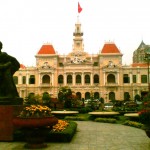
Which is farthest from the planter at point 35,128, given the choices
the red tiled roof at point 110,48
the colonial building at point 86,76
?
the red tiled roof at point 110,48

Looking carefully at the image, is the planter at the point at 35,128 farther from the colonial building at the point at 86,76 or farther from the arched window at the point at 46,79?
the arched window at the point at 46,79

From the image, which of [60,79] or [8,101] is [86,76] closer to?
[60,79]

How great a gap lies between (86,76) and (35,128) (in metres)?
58.0

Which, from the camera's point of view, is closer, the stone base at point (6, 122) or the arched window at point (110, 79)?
the stone base at point (6, 122)

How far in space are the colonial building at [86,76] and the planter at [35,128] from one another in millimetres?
55298

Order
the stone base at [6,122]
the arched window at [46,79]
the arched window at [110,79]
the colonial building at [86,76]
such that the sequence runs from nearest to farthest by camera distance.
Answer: the stone base at [6,122] → the colonial building at [86,76] → the arched window at [110,79] → the arched window at [46,79]

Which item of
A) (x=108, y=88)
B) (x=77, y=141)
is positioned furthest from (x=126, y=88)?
(x=77, y=141)

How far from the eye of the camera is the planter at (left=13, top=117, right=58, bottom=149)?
353 inches

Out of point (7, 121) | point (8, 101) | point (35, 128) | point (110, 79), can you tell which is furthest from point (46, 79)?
point (35, 128)

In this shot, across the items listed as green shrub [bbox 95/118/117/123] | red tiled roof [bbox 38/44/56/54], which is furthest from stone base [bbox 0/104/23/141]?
red tiled roof [bbox 38/44/56/54]

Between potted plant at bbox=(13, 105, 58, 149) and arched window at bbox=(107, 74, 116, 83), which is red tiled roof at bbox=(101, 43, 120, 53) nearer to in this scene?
arched window at bbox=(107, 74, 116, 83)

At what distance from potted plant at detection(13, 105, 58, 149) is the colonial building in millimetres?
55222

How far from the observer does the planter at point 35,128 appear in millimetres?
8977

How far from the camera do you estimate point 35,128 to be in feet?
29.8
